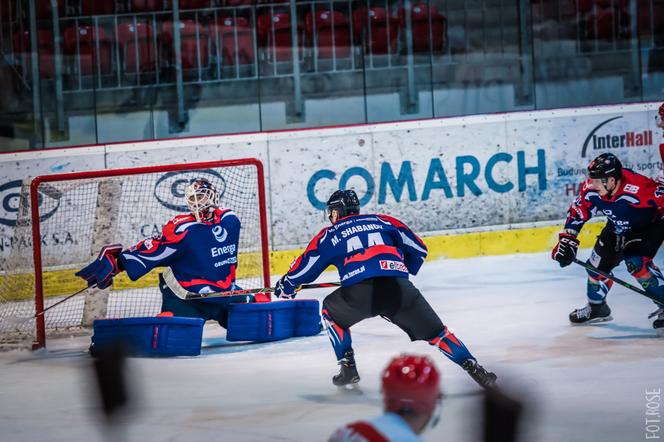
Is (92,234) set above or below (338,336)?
above

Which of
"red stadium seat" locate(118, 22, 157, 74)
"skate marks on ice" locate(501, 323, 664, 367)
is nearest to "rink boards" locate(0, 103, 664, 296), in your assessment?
"red stadium seat" locate(118, 22, 157, 74)

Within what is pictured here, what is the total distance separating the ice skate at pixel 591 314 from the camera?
6.12 metres

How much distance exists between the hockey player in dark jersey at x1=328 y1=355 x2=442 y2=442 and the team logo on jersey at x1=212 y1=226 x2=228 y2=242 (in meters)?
4.14

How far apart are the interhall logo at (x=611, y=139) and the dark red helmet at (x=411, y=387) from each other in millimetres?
7528

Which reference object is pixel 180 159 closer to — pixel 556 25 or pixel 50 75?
pixel 50 75

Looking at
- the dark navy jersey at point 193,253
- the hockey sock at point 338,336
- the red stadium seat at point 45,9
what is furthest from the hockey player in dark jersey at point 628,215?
the red stadium seat at point 45,9

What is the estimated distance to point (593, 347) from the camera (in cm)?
544

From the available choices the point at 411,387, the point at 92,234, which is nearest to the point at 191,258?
the point at 92,234

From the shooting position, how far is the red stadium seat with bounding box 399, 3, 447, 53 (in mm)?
9898

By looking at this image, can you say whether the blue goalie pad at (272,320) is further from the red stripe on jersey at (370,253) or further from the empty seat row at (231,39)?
the empty seat row at (231,39)

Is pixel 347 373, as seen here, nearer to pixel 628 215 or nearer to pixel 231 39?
pixel 628 215

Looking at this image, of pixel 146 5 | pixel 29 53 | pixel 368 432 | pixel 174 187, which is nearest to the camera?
pixel 368 432

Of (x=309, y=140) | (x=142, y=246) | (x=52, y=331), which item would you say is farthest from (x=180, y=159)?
(x=142, y=246)

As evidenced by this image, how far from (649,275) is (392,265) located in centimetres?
190
